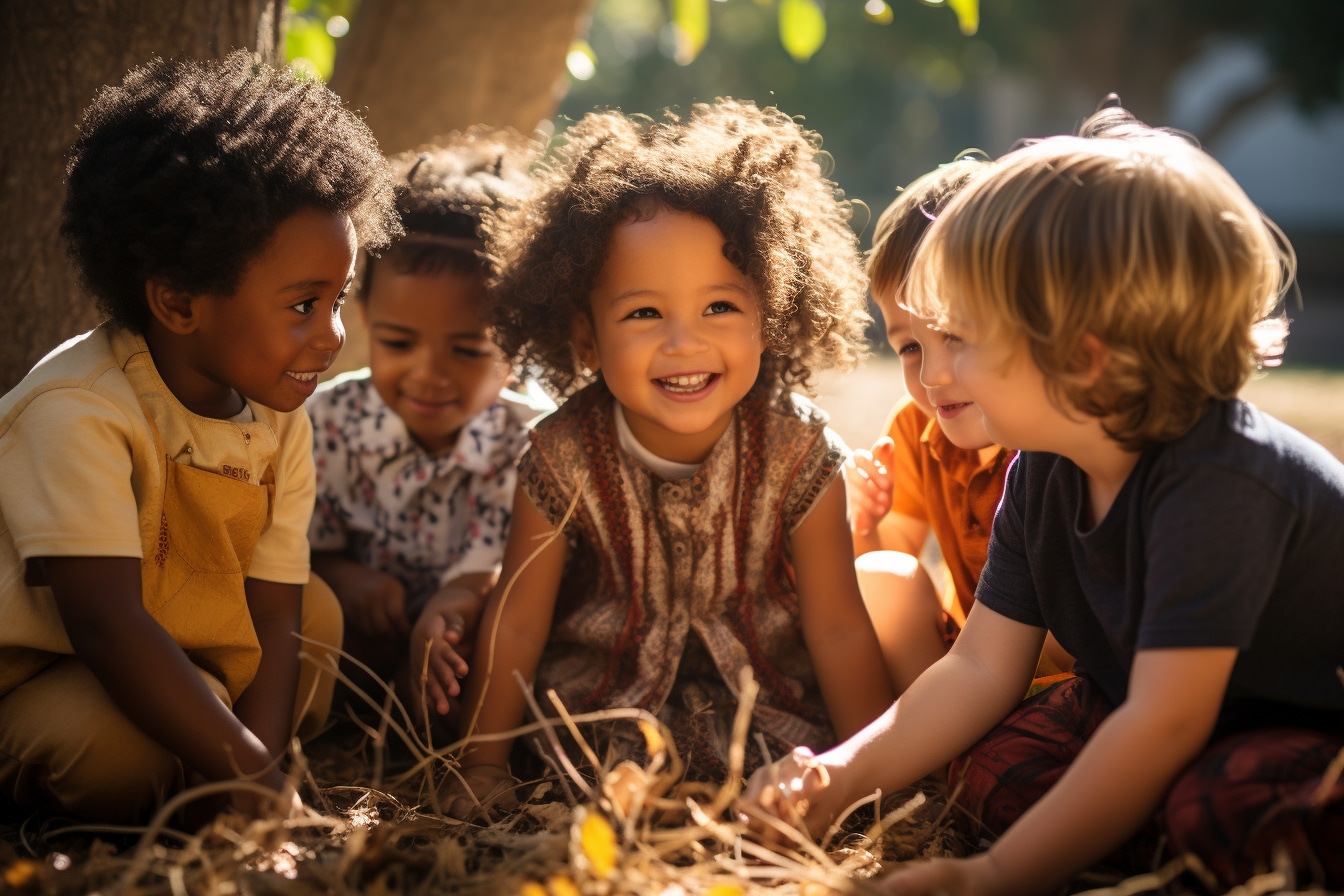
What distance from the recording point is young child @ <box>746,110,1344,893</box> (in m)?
1.65

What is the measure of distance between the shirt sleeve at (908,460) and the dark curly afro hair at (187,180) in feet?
4.63

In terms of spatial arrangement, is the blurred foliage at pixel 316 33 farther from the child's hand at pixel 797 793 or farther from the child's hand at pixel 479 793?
the child's hand at pixel 797 793

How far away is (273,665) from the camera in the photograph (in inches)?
93.7

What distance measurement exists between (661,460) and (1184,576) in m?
1.26

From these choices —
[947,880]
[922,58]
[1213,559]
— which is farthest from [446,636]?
[922,58]

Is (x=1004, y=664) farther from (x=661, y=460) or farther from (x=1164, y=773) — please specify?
(x=661, y=460)

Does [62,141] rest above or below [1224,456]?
above

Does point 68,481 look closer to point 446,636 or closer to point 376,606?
point 446,636

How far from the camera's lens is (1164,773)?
167 cm

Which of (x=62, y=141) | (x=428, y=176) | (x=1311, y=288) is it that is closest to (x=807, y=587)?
(x=428, y=176)

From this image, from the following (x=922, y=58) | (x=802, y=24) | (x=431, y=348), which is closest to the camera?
(x=431, y=348)

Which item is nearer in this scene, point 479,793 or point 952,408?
point 479,793

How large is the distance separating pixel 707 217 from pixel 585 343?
0.44 m

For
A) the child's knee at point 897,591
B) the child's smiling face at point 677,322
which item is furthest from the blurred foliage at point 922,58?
the child's knee at point 897,591
